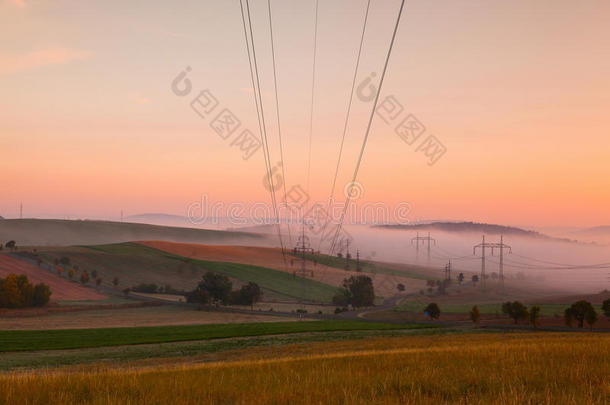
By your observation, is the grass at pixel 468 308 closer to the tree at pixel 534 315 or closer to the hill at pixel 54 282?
the tree at pixel 534 315

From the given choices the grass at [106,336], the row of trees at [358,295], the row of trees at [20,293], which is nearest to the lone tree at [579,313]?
the grass at [106,336]

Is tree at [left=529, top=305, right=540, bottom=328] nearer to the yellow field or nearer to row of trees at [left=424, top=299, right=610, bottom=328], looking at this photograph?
row of trees at [left=424, top=299, right=610, bottom=328]

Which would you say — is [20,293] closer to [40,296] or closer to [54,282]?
[40,296]

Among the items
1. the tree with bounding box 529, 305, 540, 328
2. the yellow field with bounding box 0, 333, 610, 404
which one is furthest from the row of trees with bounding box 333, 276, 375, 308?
the yellow field with bounding box 0, 333, 610, 404

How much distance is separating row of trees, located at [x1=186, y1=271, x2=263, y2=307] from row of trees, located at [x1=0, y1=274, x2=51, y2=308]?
3745 centimetres

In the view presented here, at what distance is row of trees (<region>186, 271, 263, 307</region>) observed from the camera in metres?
144

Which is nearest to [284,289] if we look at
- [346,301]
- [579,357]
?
[346,301]

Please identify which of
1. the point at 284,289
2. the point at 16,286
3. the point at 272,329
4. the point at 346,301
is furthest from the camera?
the point at 284,289

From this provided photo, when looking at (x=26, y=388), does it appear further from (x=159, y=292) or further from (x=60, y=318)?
(x=159, y=292)

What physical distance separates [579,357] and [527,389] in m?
5.87

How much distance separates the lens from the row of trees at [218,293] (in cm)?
14388

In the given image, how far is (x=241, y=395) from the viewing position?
1174cm

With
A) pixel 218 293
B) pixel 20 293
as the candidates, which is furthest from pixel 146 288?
pixel 20 293

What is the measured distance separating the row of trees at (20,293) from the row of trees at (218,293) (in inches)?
1474
